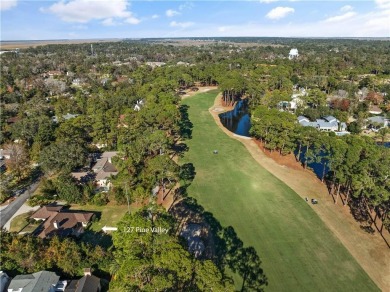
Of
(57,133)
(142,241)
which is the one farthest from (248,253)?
(57,133)

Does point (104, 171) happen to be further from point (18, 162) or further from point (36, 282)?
point (36, 282)

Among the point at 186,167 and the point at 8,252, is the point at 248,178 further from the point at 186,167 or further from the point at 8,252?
the point at 8,252

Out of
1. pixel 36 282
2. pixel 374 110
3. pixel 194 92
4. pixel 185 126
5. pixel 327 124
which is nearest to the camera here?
pixel 36 282

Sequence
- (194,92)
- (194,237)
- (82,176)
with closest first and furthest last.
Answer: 1. (194,237)
2. (82,176)
3. (194,92)

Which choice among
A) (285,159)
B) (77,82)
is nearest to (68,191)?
(285,159)

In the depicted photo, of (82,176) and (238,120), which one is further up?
(82,176)

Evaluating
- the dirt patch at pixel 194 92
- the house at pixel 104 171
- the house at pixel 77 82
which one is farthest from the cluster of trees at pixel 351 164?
the house at pixel 77 82

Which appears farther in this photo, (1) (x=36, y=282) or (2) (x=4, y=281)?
(2) (x=4, y=281)
